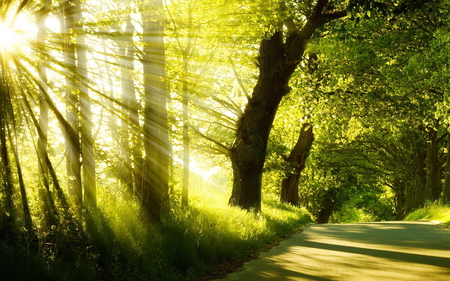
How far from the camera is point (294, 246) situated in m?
10.3

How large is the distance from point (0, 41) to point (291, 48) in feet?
32.9

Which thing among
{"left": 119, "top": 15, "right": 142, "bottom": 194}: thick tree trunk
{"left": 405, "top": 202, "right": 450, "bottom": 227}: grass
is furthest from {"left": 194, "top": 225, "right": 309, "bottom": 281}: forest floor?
{"left": 405, "top": 202, "right": 450, "bottom": 227}: grass

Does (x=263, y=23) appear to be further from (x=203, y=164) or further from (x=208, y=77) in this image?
(x=203, y=164)

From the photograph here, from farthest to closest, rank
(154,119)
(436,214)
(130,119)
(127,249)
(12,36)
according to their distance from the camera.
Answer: (436,214)
(130,119)
(154,119)
(12,36)
(127,249)

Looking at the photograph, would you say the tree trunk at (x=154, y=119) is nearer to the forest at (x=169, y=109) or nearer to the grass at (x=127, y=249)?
the forest at (x=169, y=109)

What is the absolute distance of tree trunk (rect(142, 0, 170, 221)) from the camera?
8250 mm

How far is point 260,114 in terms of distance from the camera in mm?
14797

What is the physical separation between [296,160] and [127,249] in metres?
20.1

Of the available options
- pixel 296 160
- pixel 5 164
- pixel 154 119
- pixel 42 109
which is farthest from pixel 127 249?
pixel 296 160

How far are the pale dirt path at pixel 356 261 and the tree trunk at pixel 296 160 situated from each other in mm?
14191

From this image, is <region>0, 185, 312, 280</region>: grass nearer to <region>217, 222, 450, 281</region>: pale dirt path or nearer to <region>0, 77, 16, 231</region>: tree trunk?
<region>0, 77, 16, 231</region>: tree trunk

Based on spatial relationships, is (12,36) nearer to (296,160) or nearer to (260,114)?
(260,114)

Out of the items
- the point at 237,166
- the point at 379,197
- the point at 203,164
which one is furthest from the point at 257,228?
the point at 379,197

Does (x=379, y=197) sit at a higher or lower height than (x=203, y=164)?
lower
